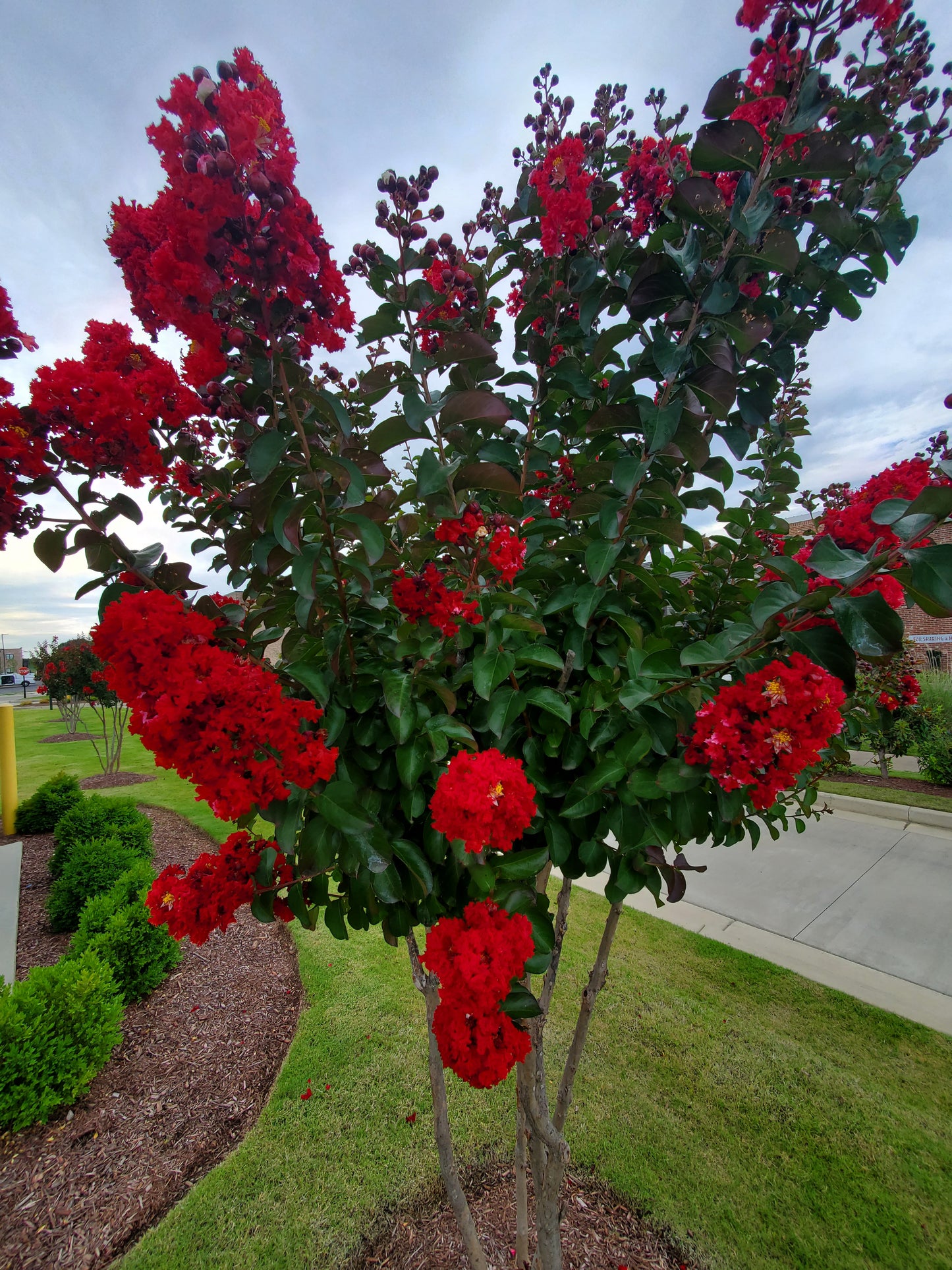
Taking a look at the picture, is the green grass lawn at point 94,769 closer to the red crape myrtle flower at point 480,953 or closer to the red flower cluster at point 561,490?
the red flower cluster at point 561,490

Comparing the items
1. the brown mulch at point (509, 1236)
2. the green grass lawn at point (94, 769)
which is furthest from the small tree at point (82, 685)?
the brown mulch at point (509, 1236)

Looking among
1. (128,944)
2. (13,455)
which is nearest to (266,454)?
(13,455)

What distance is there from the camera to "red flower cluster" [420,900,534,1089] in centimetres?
79

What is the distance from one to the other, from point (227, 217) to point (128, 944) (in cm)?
407

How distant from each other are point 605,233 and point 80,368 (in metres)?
1.19

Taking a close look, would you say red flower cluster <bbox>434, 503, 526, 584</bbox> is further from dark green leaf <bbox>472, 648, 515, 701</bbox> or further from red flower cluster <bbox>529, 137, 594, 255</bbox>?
red flower cluster <bbox>529, 137, 594, 255</bbox>

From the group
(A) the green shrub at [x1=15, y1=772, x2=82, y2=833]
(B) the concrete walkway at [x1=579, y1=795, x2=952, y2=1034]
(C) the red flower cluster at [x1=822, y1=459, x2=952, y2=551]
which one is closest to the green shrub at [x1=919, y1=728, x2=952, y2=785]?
(B) the concrete walkway at [x1=579, y1=795, x2=952, y2=1034]

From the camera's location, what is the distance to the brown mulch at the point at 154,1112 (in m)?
2.25

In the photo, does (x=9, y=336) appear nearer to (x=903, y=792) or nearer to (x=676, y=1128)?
(x=676, y=1128)

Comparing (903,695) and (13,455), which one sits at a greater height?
(13,455)

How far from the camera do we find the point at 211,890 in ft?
3.78

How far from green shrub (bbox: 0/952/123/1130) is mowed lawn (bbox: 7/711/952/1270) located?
890 mm

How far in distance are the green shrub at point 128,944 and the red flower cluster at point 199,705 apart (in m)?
3.43

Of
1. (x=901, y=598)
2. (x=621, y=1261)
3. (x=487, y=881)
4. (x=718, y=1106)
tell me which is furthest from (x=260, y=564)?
(x=718, y=1106)
